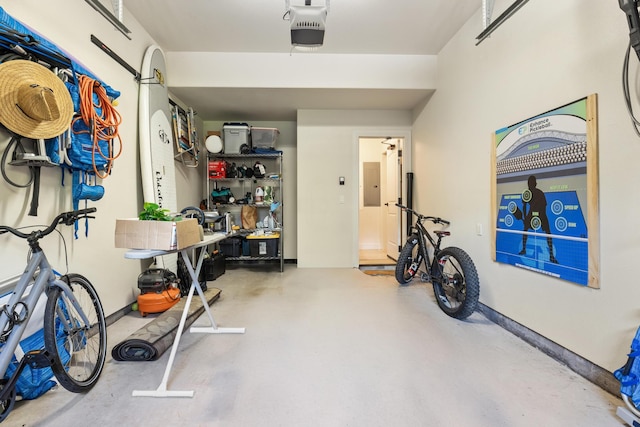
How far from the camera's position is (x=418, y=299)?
311 cm

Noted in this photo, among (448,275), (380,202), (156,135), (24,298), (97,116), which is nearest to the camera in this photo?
(24,298)

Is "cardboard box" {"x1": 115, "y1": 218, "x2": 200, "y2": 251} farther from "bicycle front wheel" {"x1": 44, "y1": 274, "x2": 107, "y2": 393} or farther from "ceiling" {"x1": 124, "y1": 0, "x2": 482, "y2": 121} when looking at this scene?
"ceiling" {"x1": 124, "y1": 0, "x2": 482, "y2": 121}

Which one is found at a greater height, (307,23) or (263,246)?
(307,23)

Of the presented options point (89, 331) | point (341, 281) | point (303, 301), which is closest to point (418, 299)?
point (341, 281)

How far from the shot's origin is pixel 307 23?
91.3 inches

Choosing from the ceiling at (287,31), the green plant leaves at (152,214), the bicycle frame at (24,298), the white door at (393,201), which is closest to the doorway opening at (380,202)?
the white door at (393,201)

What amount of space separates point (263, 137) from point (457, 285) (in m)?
3.54

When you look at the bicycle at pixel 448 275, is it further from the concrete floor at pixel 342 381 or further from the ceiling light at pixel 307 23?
the ceiling light at pixel 307 23

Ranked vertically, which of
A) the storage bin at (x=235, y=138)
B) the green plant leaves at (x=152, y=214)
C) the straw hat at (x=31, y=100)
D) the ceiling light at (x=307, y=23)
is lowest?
the green plant leaves at (x=152, y=214)

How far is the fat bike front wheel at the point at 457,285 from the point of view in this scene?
7.93 feet

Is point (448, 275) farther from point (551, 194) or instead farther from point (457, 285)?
point (551, 194)

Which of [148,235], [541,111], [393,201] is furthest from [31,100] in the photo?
[393,201]

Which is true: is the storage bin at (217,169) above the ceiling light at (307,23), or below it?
below

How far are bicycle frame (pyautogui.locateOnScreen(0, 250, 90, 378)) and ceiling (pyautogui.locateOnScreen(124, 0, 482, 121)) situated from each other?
104 inches
